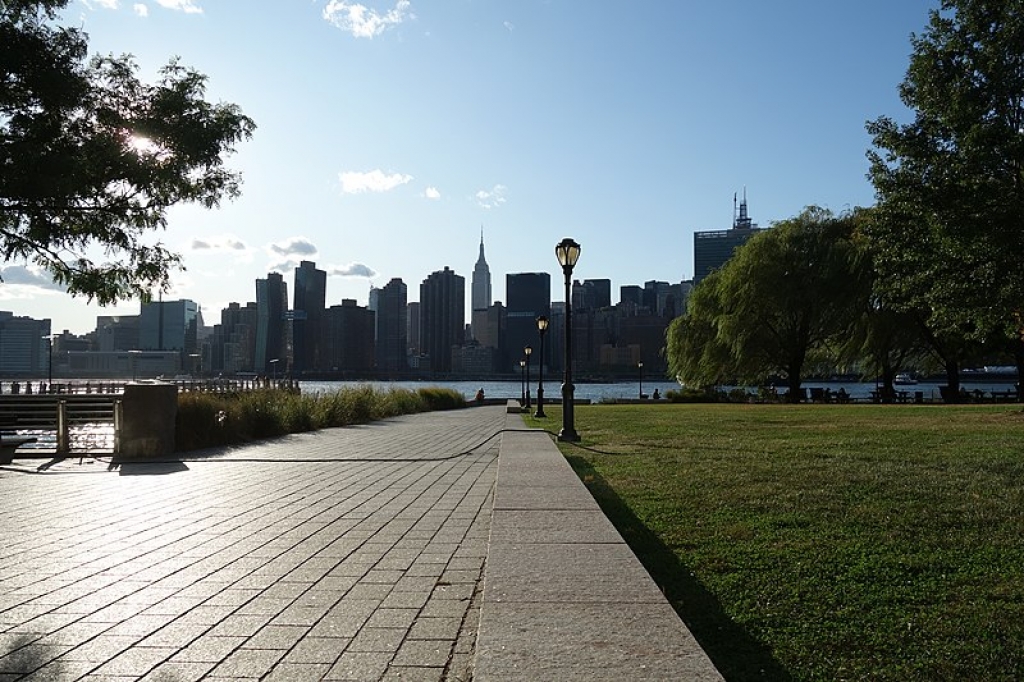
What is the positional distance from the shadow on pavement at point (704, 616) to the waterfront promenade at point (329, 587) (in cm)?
32

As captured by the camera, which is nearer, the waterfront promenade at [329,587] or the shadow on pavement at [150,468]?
the waterfront promenade at [329,587]

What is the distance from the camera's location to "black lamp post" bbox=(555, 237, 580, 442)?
1600 centimetres

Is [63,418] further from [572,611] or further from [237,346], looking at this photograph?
[237,346]

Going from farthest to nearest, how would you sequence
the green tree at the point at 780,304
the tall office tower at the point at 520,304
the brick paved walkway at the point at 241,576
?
the tall office tower at the point at 520,304 → the green tree at the point at 780,304 → the brick paved walkway at the point at 241,576

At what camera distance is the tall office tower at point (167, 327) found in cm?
9569

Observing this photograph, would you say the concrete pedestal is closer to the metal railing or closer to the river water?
the metal railing

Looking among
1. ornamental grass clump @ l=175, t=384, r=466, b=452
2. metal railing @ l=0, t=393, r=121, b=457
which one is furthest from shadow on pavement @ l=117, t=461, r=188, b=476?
ornamental grass clump @ l=175, t=384, r=466, b=452

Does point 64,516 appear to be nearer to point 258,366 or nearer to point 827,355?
point 827,355

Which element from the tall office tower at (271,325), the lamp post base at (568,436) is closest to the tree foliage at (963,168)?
the lamp post base at (568,436)

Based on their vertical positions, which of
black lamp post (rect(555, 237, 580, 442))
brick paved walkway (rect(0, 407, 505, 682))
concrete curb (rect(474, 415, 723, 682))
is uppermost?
black lamp post (rect(555, 237, 580, 442))

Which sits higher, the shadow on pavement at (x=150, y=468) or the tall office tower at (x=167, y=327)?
the tall office tower at (x=167, y=327)

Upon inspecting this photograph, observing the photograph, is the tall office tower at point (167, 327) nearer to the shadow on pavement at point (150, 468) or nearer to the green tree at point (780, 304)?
the green tree at point (780, 304)

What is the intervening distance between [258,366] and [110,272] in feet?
300

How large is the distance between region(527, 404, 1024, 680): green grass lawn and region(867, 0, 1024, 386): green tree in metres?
7.24
